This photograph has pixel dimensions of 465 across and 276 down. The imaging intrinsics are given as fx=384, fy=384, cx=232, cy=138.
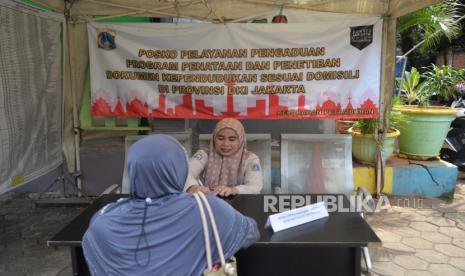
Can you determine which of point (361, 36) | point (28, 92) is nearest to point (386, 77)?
point (361, 36)

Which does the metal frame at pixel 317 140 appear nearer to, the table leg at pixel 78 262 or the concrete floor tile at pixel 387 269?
the concrete floor tile at pixel 387 269

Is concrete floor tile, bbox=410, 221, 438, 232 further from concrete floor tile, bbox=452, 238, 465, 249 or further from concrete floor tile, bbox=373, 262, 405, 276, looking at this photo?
concrete floor tile, bbox=373, 262, 405, 276

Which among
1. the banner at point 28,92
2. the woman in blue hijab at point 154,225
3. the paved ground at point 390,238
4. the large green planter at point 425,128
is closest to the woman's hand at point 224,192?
the woman in blue hijab at point 154,225

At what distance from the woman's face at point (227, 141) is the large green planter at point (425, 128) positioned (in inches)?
104

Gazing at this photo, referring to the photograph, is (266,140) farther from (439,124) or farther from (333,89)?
(439,124)

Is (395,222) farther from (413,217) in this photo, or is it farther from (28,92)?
(28,92)

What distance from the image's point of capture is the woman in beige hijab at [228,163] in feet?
9.15

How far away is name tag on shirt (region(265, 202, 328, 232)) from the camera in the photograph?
1.90m

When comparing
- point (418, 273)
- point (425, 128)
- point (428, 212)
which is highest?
point (425, 128)

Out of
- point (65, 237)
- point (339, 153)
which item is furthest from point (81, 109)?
point (339, 153)

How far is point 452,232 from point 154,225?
3246mm

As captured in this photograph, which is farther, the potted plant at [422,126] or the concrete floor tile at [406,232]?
the potted plant at [422,126]

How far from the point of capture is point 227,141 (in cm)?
280

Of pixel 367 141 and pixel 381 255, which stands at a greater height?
pixel 367 141
